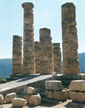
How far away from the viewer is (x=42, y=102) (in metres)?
10.3

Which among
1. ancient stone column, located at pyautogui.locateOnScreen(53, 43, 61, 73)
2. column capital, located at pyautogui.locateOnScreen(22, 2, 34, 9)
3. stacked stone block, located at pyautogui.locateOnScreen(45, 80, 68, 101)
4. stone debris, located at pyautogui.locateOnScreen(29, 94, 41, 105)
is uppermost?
column capital, located at pyautogui.locateOnScreen(22, 2, 34, 9)

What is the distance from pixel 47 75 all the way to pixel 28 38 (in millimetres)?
5821

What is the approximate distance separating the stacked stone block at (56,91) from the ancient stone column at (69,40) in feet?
15.5

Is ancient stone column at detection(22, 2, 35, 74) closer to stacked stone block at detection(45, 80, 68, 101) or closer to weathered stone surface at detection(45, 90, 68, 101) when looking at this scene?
stacked stone block at detection(45, 80, 68, 101)

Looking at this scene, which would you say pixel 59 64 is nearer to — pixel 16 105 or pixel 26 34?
pixel 26 34

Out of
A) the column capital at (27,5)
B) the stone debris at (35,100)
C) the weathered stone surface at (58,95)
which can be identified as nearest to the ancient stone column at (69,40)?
the weathered stone surface at (58,95)

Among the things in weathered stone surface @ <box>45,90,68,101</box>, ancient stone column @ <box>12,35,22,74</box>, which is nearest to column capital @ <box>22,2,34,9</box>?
ancient stone column @ <box>12,35,22,74</box>

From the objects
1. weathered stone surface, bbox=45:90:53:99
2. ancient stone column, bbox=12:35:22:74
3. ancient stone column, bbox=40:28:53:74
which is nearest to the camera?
weathered stone surface, bbox=45:90:53:99

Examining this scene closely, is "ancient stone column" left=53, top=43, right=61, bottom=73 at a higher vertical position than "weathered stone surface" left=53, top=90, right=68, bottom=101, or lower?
higher

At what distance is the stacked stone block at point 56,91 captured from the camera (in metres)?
10.2

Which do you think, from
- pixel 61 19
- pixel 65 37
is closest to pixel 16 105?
pixel 65 37

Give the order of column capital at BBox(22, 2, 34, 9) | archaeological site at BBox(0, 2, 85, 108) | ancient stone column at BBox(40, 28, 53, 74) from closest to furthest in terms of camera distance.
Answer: archaeological site at BBox(0, 2, 85, 108)
ancient stone column at BBox(40, 28, 53, 74)
column capital at BBox(22, 2, 34, 9)

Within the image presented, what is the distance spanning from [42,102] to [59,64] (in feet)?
53.4

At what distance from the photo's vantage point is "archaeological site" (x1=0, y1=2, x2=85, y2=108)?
9.47 metres
